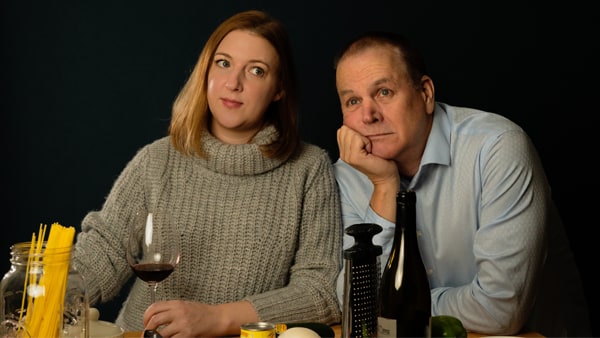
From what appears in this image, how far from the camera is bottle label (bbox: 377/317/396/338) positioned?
1.39 meters

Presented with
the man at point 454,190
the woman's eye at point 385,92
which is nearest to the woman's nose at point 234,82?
the man at point 454,190

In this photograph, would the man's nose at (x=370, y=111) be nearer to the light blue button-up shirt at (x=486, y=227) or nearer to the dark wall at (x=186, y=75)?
the light blue button-up shirt at (x=486, y=227)

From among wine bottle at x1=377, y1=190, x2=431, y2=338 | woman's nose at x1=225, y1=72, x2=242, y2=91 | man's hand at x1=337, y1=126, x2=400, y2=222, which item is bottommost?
wine bottle at x1=377, y1=190, x2=431, y2=338

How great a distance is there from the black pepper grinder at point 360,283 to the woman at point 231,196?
24.2 inches

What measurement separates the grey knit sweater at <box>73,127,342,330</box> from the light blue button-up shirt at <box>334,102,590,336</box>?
10 centimetres

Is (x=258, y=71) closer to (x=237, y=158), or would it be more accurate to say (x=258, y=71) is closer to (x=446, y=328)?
(x=237, y=158)

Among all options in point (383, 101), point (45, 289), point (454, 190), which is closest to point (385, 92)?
point (383, 101)

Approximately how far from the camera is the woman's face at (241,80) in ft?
7.17

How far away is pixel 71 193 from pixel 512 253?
5.53ft

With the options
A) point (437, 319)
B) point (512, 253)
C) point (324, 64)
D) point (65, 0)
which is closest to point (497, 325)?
point (512, 253)

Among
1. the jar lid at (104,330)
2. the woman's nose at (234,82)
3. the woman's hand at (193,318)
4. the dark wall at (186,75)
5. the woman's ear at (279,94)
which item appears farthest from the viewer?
the dark wall at (186,75)

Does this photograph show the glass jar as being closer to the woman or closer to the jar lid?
the jar lid

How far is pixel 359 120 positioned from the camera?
2121 millimetres

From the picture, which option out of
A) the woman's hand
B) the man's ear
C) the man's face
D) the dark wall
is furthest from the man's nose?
the dark wall
